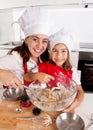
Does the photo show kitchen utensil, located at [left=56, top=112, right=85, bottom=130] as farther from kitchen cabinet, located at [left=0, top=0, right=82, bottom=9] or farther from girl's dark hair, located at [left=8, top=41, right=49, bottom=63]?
kitchen cabinet, located at [left=0, top=0, right=82, bottom=9]

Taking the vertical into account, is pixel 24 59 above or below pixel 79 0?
below

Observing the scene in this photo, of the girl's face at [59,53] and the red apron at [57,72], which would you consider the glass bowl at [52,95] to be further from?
the girl's face at [59,53]

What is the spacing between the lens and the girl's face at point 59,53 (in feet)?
3.07

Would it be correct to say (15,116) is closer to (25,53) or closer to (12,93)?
(12,93)

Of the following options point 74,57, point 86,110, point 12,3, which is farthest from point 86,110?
point 12,3

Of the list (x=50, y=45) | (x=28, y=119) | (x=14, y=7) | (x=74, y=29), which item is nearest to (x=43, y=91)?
(x=28, y=119)

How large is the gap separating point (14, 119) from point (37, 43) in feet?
1.36

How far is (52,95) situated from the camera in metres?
0.71

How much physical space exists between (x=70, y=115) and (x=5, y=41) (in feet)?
3.80

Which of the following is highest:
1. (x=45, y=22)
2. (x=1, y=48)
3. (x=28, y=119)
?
(x=45, y=22)

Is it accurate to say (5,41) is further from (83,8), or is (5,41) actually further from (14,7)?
(83,8)

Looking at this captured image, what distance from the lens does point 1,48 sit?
156cm

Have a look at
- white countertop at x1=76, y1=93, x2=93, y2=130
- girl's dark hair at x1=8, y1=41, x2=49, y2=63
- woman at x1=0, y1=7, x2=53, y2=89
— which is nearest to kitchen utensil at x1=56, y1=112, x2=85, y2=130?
white countertop at x1=76, y1=93, x2=93, y2=130

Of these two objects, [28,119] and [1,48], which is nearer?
[28,119]
